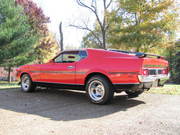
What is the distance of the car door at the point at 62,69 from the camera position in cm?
559

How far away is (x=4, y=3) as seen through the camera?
46.8 ft

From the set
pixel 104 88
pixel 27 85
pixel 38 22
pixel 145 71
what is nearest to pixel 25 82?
pixel 27 85

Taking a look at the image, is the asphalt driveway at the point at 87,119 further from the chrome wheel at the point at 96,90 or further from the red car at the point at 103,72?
the red car at the point at 103,72

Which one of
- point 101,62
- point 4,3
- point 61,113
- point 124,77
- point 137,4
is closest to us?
point 61,113

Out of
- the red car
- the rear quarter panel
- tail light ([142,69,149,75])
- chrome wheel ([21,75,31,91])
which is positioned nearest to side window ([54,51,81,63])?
the red car

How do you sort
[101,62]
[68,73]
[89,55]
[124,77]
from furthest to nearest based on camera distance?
[68,73] → [89,55] → [101,62] → [124,77]

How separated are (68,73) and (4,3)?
12049mm

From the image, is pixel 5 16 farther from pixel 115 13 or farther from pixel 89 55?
pixel 89 55

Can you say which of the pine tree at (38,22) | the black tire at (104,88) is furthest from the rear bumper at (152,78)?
the pine tree at (38,22)

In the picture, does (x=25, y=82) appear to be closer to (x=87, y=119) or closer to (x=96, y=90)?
(x=96, y=90)

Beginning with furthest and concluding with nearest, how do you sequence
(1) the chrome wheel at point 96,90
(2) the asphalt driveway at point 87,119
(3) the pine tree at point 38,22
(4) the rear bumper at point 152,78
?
(3) the pine tree at point 38,22 < (1) the chrome wheel at point 96,90 < (4) the rear bumper at point 152,78 < (2) the asphalt driveway at point 87,119

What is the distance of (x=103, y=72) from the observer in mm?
4816

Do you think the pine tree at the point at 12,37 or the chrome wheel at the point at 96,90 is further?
the pine tree at the point at 12,37

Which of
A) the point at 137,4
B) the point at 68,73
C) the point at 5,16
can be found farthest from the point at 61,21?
the point at 68,73
